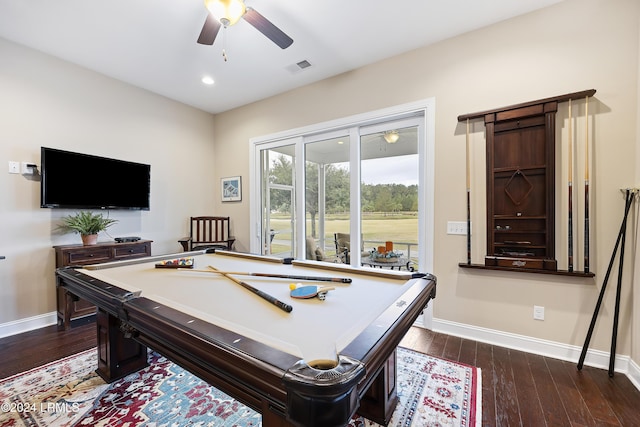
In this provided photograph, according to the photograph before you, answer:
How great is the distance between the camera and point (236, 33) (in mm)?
2574

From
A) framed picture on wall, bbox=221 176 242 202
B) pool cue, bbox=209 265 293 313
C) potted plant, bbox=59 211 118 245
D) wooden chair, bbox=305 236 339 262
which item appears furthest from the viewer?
framed picture on wall, bbox=221 176 242 202

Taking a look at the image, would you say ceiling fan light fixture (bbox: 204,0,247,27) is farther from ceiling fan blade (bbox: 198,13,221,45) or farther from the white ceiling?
the white ceiling

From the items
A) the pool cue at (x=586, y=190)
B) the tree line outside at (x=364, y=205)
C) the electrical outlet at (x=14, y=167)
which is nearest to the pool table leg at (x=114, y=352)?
the electrical outlet at (x=14, y=167)

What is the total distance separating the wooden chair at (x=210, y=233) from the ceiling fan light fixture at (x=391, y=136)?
8.80 feet

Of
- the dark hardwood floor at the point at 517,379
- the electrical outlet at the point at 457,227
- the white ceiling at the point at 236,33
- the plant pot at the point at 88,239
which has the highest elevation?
the white ceiling at the point at 236,33

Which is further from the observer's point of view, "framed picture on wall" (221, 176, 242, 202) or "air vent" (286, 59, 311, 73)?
"framed picture on wall" (221, 176, 242, 202)

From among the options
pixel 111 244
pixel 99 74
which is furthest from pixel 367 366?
pixel 99 74

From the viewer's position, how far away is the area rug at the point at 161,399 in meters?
1.56

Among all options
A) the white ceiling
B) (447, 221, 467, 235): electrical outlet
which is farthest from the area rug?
the white ceiling

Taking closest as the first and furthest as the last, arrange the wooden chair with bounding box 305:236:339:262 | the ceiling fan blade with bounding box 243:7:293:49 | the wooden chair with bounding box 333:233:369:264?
the ceiling fan blade with bounding box 243:7:293:49 → the wooden chair with bounding box 333:233:369:264 → the wooden chair with bounding box 305:236:339:262

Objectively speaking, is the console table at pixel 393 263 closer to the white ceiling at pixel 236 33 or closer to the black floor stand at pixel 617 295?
the black floor stand at pixel 617 295

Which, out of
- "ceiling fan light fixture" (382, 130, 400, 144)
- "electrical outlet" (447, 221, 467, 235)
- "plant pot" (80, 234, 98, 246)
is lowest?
"plant pot" (80, 234, 98, 246)

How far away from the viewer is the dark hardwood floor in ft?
5.26

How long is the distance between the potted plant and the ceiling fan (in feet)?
7.50
